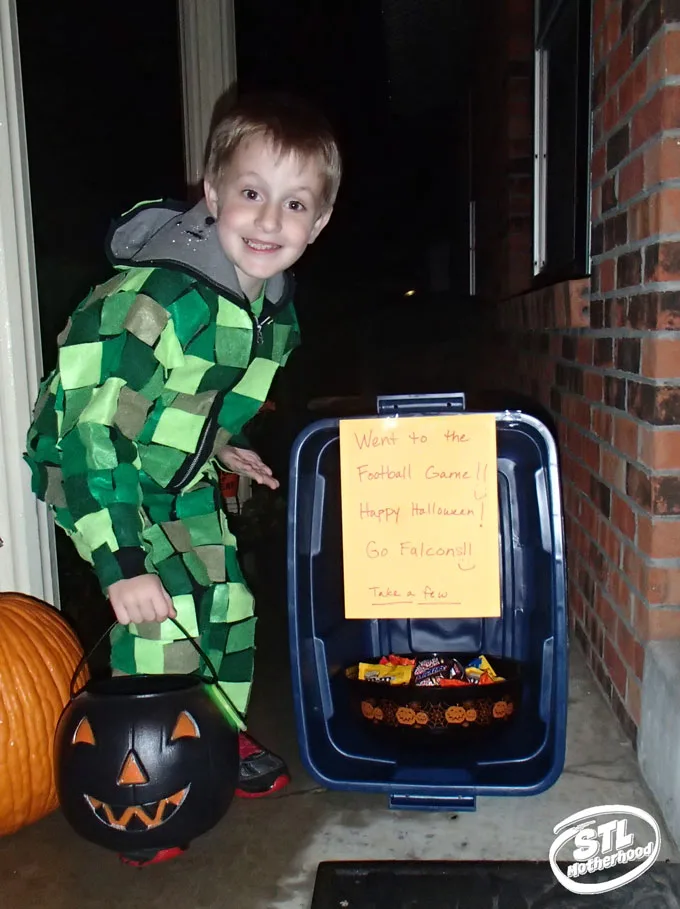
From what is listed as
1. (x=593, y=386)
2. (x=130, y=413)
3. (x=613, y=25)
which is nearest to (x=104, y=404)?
(x=130, y=413)

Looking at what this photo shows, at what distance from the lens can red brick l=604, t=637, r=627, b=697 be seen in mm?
1312

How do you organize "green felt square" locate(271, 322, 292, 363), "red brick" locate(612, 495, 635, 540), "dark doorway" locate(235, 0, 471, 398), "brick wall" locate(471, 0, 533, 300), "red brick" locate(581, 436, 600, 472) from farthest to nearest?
"dark doorway" locate(235, 0, 471, 398) → "brick wall" locate(471, 0, 533, 300) → "red brick" locate(581, 436, 600, 472) → "green felt square" locate(271, 322, 292, 363) → "red brick" locate(612, 495, 635, 540)

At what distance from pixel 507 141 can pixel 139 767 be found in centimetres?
263

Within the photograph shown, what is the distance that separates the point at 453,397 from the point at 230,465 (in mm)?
490

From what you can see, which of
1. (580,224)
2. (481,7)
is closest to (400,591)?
(580,224)

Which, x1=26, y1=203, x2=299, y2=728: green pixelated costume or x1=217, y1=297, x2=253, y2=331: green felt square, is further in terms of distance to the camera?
x1=217, y1=297, x2=253, y2=331: green felt square

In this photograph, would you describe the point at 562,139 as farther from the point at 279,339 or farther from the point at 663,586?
the point at 663,586

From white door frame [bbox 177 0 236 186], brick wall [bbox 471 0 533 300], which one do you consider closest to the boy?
brick wall [bbox 471 0 533 300]

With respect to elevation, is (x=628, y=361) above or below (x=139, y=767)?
above

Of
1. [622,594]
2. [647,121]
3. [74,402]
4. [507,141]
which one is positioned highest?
[507,141]

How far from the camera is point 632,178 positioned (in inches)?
47.8

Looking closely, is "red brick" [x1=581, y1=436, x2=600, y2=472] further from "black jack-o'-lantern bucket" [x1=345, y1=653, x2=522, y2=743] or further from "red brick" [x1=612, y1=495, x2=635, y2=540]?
"black jack-o'-lantern bucket" [x1=345, y1=653, x2=522, y2=743]

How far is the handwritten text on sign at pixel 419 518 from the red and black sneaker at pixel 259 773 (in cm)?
31

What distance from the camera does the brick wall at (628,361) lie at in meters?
1.09
